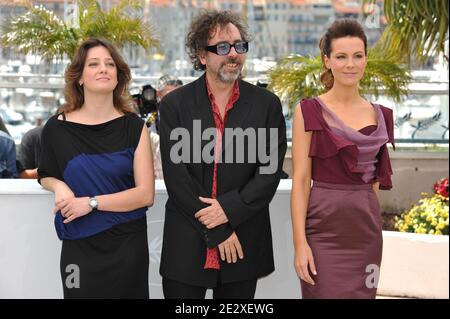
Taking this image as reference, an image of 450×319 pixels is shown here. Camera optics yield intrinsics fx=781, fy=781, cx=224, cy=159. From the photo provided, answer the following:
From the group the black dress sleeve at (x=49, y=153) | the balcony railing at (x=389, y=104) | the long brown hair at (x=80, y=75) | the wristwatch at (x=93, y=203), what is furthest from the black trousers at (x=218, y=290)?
the balcony railing at (x=389, y=104)

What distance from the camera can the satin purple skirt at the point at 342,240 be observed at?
3182mm

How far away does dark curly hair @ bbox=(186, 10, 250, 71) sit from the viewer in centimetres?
329

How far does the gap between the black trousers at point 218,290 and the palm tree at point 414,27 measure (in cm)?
433

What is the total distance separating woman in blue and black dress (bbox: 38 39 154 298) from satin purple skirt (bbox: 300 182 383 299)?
28.1 inches

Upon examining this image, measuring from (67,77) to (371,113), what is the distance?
1.33 meters

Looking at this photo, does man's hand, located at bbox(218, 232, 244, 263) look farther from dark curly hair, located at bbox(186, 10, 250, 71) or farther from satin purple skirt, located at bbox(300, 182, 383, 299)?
dark curly hair, located at bbox(186, 10, 250, 71)

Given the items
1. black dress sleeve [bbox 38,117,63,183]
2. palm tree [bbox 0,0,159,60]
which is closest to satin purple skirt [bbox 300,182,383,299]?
black dress sleeve [bbox 38,117,63,183]

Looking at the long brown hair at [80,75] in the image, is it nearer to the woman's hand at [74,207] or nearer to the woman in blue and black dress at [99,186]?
the woman in blue and black dress at [99,186]

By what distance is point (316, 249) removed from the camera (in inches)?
126

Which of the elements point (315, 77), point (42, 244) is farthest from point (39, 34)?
point (42, 244)

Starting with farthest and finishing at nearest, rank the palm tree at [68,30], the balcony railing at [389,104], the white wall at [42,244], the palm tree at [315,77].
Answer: the balcony railing at [389,104]
the palm tree at [68,30]
the palm tree at [315,77]
the white wall at [42,244]

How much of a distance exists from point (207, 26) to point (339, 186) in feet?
2.86

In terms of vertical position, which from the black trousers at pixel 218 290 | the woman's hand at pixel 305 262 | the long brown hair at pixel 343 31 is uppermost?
the long brown hair at pixel 343 31
